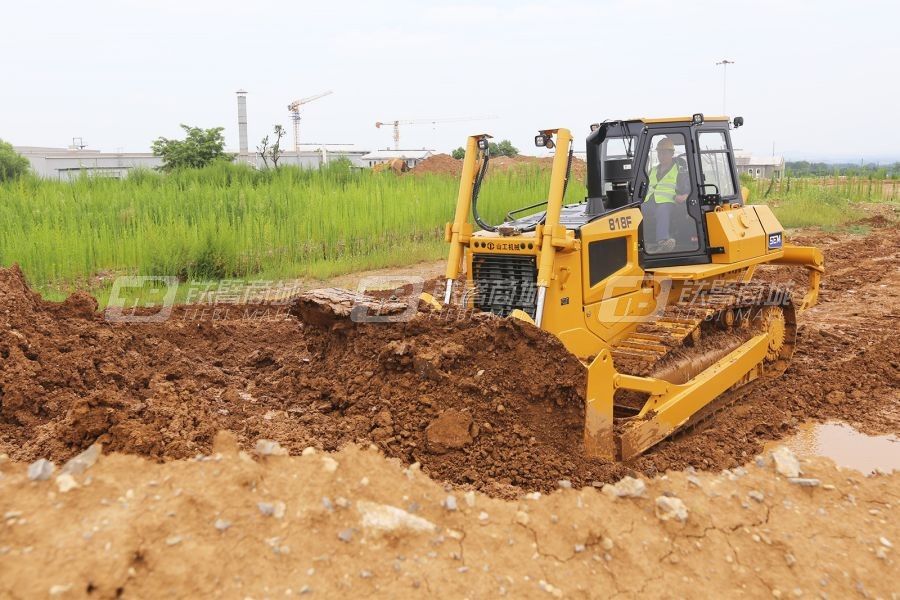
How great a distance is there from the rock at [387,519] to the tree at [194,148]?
20.4 metres

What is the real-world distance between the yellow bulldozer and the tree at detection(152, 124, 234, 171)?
1818 cm

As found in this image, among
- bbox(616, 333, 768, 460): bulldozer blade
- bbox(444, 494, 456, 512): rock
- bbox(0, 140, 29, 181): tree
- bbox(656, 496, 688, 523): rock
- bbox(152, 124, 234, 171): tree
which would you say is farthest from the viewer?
bbox(0, 140, 29, 181): tree

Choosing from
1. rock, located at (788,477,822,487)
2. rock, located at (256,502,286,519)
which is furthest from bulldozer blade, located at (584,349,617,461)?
rock, located at (256,502,286,519)

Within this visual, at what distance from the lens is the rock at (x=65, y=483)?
2.97 meters

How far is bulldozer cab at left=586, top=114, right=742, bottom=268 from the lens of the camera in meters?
5.68

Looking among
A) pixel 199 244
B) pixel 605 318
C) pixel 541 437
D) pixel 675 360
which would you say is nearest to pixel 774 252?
pixel 675 360

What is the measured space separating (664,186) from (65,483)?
15.1 feet

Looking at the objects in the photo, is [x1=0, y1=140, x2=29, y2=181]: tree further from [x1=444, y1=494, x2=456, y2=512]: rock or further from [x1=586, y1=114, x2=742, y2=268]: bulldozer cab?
[x1=444, y1=494, x2=456, y2=512]: rock

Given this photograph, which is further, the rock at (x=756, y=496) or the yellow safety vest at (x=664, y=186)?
the yellow safety vest at (x=664, y=186)

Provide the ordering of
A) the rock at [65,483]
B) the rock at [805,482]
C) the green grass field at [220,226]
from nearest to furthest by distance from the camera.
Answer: the rock at [65,483] < the rock at [805,482] < the green grass field at [220,226]

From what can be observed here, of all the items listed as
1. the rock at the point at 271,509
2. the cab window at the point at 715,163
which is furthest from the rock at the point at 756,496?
the cab window at the point at 715,163

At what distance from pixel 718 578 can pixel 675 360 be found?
8.89ft

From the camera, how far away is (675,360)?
19.0 ft

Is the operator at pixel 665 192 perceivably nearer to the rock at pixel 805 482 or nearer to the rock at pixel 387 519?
the rock at pixel 805 482
